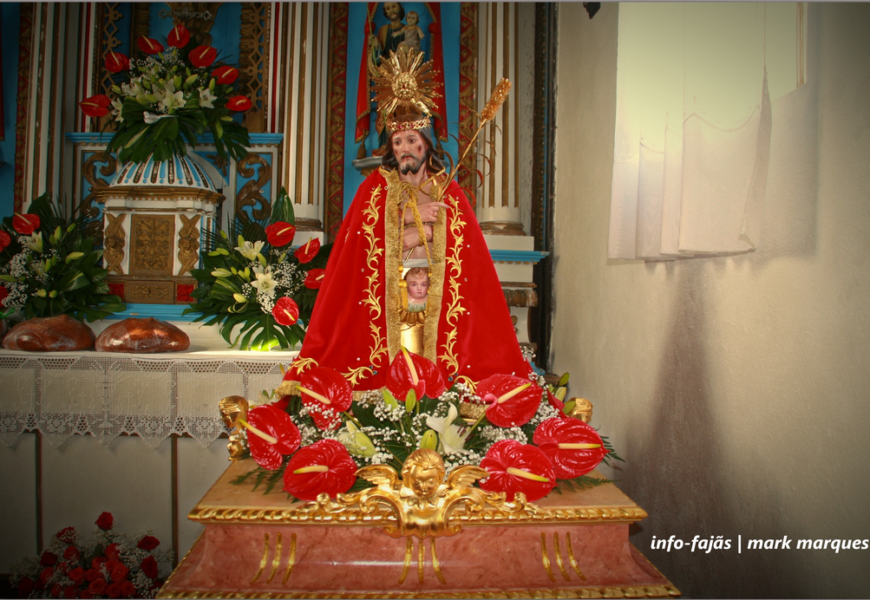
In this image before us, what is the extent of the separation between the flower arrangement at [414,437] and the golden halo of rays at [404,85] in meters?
0.96

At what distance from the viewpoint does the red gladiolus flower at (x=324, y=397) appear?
5.10 feet

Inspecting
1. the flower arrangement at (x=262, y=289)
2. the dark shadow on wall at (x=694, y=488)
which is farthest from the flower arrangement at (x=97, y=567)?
the dark shadow on wall at (x=694, y=488)

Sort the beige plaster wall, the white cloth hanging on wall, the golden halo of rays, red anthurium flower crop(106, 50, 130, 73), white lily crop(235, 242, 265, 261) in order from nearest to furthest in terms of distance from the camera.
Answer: the beige plaster wall < the white cloth hanging on wall < the golden halo of rays < white lily crop(235, 242, 265, 261) < red anthurium flower crop(106, 50, 130, 73)

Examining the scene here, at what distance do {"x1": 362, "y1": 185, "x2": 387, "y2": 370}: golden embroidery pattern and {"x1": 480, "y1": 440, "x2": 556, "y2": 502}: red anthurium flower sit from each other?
743 millimetres

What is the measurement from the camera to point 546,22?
4.13 metres

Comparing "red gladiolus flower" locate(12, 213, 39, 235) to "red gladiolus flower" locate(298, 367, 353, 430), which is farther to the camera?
"red gladiolus flower" locate(12, 213, 39, 235)

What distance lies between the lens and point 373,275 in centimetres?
210

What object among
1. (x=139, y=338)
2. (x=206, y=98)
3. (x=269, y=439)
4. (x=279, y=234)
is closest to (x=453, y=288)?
(x=269, y=439)

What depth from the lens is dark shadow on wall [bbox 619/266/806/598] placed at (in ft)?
5.45

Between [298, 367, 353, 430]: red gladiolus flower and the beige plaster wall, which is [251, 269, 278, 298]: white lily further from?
the beige plaster wall

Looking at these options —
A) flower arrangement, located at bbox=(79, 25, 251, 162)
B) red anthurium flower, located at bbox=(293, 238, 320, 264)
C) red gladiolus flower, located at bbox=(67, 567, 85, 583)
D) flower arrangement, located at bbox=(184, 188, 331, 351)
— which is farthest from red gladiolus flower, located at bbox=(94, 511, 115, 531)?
flower arrangement, located at bbox=(79, 25, 251, 162)

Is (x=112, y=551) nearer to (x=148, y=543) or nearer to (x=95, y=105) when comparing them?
(x=148, y=543)

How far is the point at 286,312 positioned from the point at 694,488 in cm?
216

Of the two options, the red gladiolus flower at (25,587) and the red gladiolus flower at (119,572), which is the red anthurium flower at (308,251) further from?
the red gladiolus flower at (25,587)
